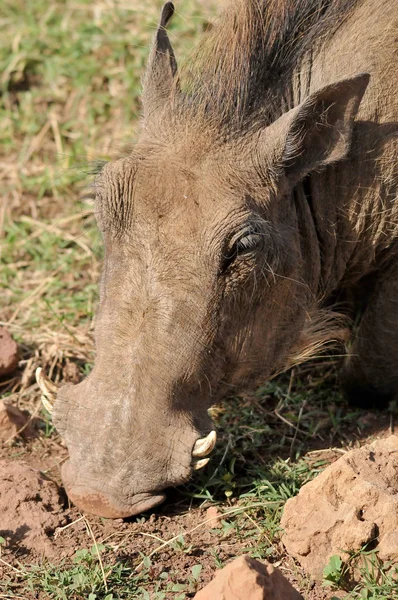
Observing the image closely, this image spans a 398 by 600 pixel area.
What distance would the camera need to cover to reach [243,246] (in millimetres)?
3719

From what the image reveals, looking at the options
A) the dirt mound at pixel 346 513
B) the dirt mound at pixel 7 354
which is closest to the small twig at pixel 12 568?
the dirt mound at pixel 346 513

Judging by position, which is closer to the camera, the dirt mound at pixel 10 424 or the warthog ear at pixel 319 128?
the warthog ear at pixel 319 128

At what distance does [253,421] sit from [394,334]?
75cm

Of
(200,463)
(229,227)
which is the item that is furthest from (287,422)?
(229,227)

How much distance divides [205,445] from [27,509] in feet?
2.47

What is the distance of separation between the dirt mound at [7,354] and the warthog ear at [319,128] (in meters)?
1.72

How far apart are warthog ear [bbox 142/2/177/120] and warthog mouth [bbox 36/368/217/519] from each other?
1363mm

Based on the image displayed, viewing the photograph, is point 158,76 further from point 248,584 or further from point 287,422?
point 248,584

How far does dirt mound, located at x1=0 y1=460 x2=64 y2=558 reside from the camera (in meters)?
3.71

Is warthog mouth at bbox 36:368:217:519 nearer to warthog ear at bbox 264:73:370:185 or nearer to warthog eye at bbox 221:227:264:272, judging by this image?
warthog eye at bbox 221:227:264:272

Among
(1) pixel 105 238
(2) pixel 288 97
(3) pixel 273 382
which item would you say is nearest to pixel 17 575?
(1) pixel 105 238

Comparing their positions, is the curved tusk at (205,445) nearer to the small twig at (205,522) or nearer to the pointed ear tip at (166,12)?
the small twig at (205,522)

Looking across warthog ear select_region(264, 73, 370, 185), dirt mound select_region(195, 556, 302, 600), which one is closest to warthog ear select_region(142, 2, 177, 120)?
warthog ear select_region(264, 73, 370, 185)

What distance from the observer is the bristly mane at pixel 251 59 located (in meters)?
3.92
